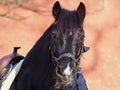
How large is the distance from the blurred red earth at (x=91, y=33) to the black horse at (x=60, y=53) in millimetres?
5656

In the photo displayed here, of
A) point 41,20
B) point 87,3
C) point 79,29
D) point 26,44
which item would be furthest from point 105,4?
point 79,29

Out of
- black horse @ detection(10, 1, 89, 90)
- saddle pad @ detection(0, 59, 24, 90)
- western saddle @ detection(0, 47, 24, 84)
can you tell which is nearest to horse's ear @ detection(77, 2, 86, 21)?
black horse @ detection(10, 1, 89, 90)

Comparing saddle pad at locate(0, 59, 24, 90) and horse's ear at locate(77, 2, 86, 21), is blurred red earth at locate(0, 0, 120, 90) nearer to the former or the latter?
saddle pad at locate(0, 59, 24, 90)

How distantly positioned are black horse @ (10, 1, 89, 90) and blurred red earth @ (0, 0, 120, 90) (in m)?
5.66

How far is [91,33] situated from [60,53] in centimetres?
800

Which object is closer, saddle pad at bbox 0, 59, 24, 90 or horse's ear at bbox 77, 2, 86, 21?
horse's ear at bbox 77, 2, 86, 21

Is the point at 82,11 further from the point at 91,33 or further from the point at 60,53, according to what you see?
the point at 91,33

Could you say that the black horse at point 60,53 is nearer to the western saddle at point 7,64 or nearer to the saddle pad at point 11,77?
the saddle pad at point 11,77

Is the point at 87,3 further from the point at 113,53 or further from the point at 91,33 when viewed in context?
the point at 113,53

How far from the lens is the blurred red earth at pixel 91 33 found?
35.3 feet

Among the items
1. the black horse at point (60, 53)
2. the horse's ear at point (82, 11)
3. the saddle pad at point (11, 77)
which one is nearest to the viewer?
the black horse at point (60, 53)

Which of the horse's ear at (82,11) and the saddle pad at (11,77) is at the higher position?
the horse's ear at (82,11)

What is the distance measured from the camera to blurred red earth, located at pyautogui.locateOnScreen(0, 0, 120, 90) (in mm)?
10755

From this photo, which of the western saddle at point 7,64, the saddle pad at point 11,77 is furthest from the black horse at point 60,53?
the western saddle at point 7,64
